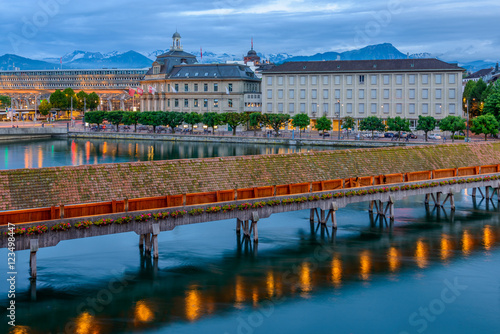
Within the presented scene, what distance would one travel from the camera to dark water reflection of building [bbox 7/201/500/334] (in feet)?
95.3

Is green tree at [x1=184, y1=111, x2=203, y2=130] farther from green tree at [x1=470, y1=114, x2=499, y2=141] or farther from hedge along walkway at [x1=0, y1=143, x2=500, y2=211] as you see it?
hedge along walkway at [x1=0, y1=143, x2=500, y2=211]

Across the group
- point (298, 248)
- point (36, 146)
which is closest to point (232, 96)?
point (36, 146)

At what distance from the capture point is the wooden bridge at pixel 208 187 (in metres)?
32.6

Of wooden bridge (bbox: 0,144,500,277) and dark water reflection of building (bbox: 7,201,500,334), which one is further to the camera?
wooden bridge (bbox: 0,144,500,277)

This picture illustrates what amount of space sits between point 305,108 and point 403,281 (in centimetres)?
10800

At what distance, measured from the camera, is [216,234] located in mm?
43906

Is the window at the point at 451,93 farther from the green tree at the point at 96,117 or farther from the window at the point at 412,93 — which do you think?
the green tree at the point at 96,117

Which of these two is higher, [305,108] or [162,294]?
[305,108]

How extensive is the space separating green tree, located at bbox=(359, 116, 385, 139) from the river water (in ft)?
248

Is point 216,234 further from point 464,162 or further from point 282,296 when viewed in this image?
point 464,162

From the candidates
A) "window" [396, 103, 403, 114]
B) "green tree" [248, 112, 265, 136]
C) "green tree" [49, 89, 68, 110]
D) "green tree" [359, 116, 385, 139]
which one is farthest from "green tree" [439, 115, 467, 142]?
"green tree" [49, 89, 68, 110]

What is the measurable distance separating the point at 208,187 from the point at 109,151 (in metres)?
76.6

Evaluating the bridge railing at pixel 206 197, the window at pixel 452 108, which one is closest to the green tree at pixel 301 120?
the window at pixel 452 108

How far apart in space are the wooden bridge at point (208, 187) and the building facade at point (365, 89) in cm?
8021
